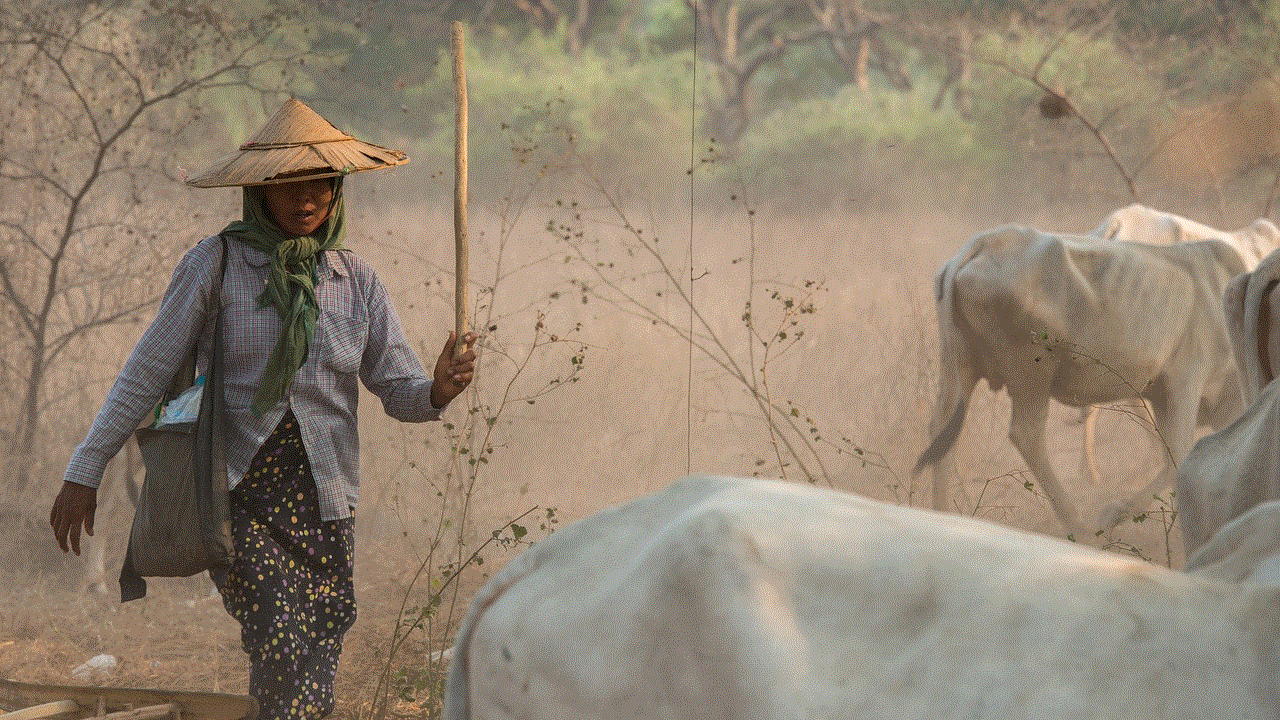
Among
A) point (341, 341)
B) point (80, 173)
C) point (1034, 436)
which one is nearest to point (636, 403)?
point (1034, 436)

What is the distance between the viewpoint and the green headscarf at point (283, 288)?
9.48 ft

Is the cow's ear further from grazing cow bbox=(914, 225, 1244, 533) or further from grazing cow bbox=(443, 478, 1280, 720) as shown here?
grazing cow bbox=(914, 225, 1244, 533)

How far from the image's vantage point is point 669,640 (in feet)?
4.32

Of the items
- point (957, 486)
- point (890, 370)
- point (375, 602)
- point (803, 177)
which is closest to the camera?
point (375, 602)

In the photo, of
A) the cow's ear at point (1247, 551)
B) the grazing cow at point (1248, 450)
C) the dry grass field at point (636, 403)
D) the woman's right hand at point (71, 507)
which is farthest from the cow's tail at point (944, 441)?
the cow's ear at point (1247, 551)

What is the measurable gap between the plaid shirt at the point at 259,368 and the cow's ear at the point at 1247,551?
1867 millimetres

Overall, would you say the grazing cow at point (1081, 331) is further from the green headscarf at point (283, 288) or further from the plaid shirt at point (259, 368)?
the green headscarf at point (283, 288)

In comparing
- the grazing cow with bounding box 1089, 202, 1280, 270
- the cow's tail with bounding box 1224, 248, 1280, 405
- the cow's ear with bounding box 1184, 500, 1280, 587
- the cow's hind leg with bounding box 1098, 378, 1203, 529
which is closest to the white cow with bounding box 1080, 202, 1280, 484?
the grazing cow with bounding box 1089, 202, 1280, 270

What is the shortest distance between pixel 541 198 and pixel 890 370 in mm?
2155

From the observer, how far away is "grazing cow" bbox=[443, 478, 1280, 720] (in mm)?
1267

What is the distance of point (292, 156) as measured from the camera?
290 cm

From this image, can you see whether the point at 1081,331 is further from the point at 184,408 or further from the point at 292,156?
the point at 184,408

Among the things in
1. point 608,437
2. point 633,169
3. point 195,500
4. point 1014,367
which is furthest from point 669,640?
point 633,169

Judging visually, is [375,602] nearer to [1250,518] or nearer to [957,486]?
[957,486]
